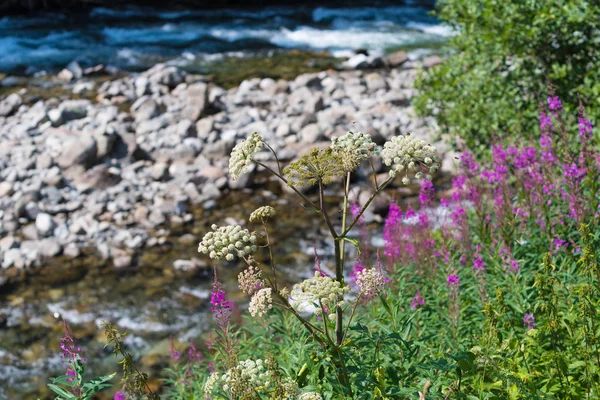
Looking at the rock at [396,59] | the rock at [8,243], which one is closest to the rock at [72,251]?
the rock at [8,243]

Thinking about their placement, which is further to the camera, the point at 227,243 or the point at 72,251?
the point at 72,251

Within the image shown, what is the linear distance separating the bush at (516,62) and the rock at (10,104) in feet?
28.8

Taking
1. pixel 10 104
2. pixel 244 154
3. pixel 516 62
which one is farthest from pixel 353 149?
pixel 10 104

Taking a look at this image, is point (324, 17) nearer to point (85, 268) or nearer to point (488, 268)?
point (85, 268)

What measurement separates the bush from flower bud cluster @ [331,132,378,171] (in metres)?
4.29

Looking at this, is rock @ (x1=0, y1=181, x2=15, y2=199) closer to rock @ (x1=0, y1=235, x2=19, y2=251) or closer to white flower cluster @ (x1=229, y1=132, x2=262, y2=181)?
rock @ (x1=0, y1=235, x2=19, y2=251)

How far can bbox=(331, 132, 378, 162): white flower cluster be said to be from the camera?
8.59ft

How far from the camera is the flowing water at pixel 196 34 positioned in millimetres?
17453

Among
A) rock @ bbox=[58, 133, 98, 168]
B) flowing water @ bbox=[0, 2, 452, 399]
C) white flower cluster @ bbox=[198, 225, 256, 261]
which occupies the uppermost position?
white flower cluster @ bbox=[198, 225, 256, 261]

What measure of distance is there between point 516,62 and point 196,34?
46.2 feet

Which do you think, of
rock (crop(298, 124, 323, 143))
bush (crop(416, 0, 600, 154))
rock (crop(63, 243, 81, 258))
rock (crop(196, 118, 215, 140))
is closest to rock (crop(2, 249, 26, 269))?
rock (crop(63, 243, 81, 258))

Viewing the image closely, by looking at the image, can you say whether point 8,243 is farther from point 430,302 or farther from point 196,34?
point 196,34

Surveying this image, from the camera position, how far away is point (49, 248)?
8.91m

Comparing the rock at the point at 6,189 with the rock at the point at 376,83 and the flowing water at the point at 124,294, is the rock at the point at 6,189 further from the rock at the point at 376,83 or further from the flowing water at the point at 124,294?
the rock at the point at 376,83
